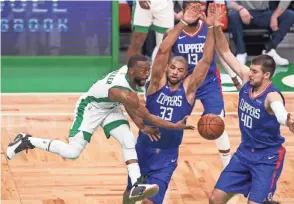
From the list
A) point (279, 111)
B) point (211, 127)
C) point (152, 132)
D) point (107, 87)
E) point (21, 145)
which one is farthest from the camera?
point (21, 145)

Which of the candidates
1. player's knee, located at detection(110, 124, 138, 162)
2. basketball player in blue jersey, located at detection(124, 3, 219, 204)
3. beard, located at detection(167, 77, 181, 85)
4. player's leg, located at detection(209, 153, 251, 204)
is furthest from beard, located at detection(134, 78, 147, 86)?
player's leg, located at detection(209, 153, 251, 204)

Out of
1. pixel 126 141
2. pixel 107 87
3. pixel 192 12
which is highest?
pixel 192 12

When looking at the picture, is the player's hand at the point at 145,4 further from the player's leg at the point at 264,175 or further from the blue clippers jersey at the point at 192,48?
the player's leg at the point at 264,175

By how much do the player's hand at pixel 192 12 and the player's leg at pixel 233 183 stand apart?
1659 millimetres

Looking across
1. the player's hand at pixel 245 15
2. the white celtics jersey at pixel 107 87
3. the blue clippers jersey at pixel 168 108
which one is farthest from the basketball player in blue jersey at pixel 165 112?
the player's hand at pixel 245 15

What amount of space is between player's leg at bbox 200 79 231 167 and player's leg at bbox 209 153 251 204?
5.91 ft

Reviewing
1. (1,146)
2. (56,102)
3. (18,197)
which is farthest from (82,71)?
Result: (18,197)

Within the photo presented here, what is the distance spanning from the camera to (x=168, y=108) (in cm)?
800

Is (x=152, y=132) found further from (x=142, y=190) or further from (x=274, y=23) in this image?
(x=274, y=23)

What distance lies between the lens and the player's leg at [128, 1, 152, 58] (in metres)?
13.6

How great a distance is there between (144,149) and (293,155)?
3203 millimetres

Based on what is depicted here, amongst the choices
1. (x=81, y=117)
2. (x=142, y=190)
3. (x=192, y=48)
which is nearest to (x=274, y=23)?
(x=192, y=48)

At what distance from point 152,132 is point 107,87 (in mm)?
710

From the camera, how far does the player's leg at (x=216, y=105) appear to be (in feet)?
31.7
